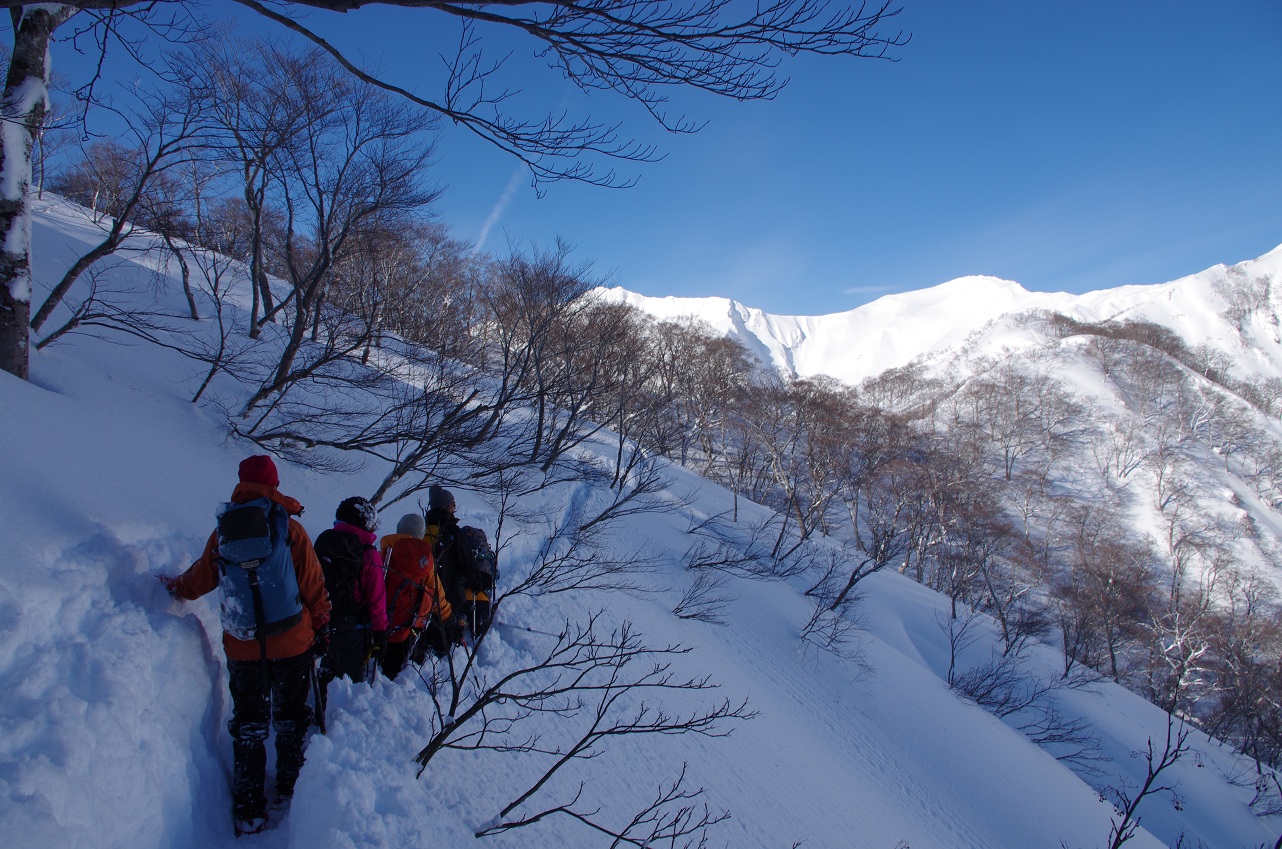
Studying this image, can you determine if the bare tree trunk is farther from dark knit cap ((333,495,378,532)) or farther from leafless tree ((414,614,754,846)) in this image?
leafless tree ((414,614,754,846))

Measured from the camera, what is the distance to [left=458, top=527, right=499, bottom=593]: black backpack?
4.09 meters

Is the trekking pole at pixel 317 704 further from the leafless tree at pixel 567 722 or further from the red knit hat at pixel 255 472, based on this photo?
the red knit hat at pixel 255 472

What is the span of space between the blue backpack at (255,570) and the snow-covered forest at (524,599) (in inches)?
19.9

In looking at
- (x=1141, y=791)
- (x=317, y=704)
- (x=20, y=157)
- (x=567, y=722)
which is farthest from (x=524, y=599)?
(x=1141, y=791)

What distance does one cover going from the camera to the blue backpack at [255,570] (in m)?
2.28

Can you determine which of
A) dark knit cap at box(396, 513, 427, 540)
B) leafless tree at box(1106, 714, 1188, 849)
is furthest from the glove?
leafless tree at box(1106, 714, 1188, 849)

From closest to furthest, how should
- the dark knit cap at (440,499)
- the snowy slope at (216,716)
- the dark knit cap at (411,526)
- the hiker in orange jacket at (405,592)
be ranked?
the snowy slope at (216,716)
the hiker in orange jacket at (405,592)
the dark knit cap at (411,526)
the dark knit cap at (440,499)

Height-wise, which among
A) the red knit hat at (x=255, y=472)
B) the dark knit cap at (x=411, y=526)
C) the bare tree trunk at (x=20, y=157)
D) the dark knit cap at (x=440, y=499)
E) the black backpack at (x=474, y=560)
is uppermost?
the bare tree trunk at (x=20, y=157)

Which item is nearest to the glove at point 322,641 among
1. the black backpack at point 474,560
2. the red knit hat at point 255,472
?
the red knit hat at point 255,472

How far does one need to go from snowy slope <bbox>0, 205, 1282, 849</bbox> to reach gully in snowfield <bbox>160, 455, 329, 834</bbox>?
174mm

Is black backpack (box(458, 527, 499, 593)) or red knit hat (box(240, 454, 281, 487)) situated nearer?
red knit hat (box(240, 454, 281, 487))

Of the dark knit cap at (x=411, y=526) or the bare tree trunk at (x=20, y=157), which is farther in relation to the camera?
the dark knit cap at (x=411, y=526)

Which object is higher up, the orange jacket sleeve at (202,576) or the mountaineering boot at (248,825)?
the orange jacket sleeve at (202,576)

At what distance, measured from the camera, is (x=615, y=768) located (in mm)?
4074
